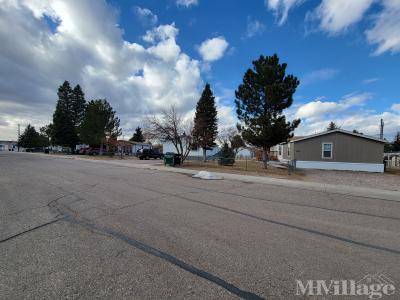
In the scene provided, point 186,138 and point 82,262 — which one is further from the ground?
point 186,138

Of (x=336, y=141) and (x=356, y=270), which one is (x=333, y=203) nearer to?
(x=356, y=270)

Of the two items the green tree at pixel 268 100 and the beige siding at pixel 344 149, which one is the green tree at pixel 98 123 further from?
the beige siding at pixel 344 149

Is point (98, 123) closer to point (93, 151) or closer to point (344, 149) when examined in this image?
point (93, 151)

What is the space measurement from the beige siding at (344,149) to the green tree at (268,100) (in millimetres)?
4922

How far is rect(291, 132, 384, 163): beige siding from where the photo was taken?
22109mm

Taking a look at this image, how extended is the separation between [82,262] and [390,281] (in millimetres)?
4089

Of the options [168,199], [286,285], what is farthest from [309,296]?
[168,199]

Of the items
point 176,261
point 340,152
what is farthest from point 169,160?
point 176,261

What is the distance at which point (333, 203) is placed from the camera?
8047 millimetres

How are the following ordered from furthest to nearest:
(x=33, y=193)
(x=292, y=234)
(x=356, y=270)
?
(x=33, y=193) → (x=292, y=234) → (x=356, y=270)

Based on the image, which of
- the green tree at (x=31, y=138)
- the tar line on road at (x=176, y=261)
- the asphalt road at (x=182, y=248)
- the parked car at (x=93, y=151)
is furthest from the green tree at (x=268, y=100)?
the green tree at (x=31, y=138)

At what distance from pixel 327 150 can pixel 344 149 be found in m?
1.45

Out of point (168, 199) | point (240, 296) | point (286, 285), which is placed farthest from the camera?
point (168, 199)

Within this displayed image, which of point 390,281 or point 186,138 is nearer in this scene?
point 390,281
